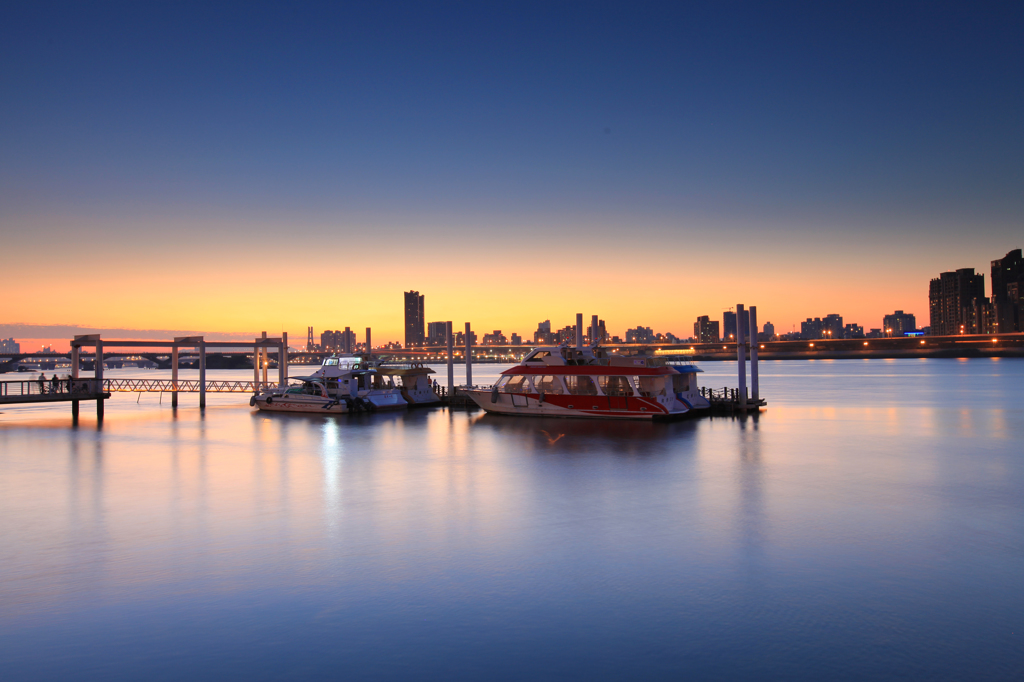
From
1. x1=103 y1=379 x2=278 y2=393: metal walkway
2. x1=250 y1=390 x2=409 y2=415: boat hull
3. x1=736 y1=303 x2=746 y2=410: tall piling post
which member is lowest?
x1=250 y1=390 x2=409 y2=415: boat hull

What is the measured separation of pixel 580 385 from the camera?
125ft

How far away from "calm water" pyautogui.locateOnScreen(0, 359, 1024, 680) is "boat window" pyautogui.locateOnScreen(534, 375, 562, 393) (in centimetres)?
1159

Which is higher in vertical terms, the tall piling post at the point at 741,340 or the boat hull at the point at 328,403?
the tall piling post at the point at 741,340

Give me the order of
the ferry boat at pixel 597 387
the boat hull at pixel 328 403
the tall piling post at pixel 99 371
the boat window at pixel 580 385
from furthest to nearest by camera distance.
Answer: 1. the boat hull at pixel 328 403
2. the tall piling post at pixel 99 371
3. the boat window at pixel 580 385
4. the ferry boat at pixel 597 387

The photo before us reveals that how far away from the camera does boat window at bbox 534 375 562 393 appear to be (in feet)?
127

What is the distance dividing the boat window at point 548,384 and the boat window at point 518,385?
2.23ft

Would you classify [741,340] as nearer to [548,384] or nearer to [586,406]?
[586,406]

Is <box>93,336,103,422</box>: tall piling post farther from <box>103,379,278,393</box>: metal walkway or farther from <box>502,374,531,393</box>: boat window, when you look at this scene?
<box>502,374,531,393</box>: boat window

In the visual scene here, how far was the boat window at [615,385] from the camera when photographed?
3709 centimetres

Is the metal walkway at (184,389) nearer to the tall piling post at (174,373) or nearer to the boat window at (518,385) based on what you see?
the tall piling post at (174,373)

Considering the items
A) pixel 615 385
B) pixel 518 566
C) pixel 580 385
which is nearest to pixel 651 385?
pixel 615 385

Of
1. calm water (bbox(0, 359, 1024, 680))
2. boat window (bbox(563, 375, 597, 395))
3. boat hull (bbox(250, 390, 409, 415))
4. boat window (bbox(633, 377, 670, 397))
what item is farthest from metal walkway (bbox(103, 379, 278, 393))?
boat window (bbox(633, 377, 670, 397))

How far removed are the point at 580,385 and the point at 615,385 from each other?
1956 millimetres

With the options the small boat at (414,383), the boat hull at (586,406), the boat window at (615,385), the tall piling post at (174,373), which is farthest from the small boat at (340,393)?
the boat window at (615,385)
